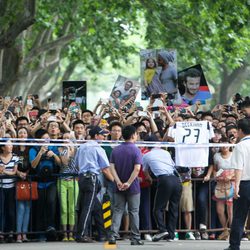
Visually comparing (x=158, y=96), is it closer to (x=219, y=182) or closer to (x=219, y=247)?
(x=219, y=182)

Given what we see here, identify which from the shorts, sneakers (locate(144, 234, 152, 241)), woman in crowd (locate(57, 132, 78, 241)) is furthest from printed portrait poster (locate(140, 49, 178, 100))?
sneakers (locate(144, 234, 152, 241))

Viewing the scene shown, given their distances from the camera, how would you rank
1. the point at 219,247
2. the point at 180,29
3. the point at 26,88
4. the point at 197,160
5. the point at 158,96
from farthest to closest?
1. the point at 26,88
2. the point at 180,29
3. the point at 158,96
4. the point at 197,160
5. the point at 219,247

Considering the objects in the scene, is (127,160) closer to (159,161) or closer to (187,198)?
(159,161)

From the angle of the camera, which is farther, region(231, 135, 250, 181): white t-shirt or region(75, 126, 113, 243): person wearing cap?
region(75, 126, 113, 243): person wearing cap

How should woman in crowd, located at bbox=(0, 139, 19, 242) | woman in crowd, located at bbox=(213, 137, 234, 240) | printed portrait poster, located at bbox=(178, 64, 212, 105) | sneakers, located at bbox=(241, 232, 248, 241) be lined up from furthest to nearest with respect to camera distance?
1. printed portrait poster, located at bbox=(178, 64, 212, 105)
2. sneakers, located at bbox=(241, 232, 248, 241)
3. woman in crowd, located at bbox=(213, 137, 234, 240)
4. woman in crowd, located at bbox=(0, 139, 19, 242)

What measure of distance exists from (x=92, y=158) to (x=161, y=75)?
513 cm

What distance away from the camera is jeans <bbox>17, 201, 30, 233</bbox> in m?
21.0

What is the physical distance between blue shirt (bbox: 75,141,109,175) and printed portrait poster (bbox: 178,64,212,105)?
523 cm

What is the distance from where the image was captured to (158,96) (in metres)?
24.3

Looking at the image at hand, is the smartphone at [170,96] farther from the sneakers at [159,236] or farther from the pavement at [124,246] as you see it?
the sneakers at [159,236]

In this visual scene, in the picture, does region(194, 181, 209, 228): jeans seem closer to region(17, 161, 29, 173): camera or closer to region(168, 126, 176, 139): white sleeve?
region(168, 126, 176, 139): white sleeve

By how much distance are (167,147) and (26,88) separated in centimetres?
2372

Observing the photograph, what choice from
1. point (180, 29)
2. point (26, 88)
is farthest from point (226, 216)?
point (26, 88)

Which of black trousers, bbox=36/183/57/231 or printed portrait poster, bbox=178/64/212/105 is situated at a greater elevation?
printed portrait poster, bbox=178/64/212/105
